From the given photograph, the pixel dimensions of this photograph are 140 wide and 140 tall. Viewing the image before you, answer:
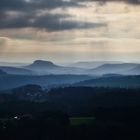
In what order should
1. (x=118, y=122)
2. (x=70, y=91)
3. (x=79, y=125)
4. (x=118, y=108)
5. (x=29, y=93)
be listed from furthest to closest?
Answer: (x=29, y=93), (x=70, y=91), (x=118, y=108), (x=118, y=122), (x=79, y=125)

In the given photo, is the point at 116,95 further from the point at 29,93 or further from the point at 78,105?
the point at 29,93

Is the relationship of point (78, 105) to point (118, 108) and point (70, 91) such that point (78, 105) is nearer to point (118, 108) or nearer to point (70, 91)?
point (118, 108)

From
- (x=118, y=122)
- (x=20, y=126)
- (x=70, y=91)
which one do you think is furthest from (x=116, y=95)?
(x=20, y=126)

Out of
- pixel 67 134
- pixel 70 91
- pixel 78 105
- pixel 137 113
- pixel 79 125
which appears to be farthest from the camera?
pixel 70 91

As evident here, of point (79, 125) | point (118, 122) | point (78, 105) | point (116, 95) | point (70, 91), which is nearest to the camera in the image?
point (79, 125)

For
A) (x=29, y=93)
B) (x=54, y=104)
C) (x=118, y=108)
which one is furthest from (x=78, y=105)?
(x=29, y=93)

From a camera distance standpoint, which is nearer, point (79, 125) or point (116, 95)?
point (79, 125)

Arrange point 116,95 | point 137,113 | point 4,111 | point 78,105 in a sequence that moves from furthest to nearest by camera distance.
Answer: point 116,95 → point 78,105 → point 4,111 → point 137,113

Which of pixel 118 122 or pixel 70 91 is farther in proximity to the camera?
pixel 70 91

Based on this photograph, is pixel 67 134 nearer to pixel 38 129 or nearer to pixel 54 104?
pixel 38 129
